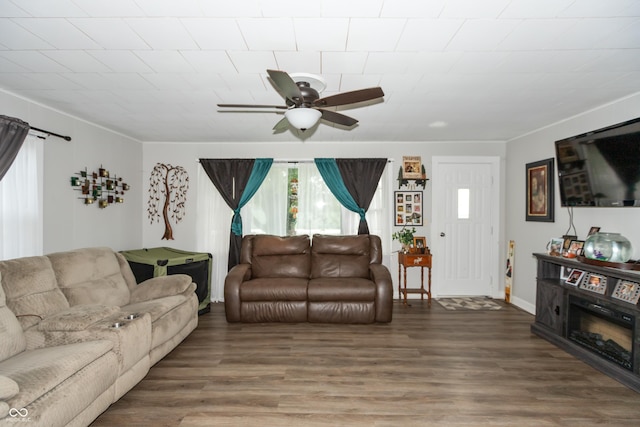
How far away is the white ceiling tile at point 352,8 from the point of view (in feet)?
5.59

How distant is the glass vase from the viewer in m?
2.86

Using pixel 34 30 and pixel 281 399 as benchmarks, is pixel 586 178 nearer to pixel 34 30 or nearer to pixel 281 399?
pixel 281 399

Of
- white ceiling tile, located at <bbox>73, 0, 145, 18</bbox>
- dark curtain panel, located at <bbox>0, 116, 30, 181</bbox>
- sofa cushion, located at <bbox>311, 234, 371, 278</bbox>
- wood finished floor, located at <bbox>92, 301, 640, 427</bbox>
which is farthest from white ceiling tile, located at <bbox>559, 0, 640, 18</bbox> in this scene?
dark curtain panel, located at <bbox>0, 116, 30, 181</bbox>

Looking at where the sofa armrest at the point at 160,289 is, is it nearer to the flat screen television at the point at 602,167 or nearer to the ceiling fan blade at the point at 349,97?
the ceiling fan blade at the point at 349,97

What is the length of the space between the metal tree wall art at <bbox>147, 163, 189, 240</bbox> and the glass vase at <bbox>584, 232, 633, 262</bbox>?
16.9ft

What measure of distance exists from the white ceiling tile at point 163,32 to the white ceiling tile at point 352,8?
878 millimetres

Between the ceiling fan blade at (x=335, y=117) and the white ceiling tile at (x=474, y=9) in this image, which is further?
the ceiling fan blade at (x=335, y=117)

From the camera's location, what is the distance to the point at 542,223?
13.8 ft

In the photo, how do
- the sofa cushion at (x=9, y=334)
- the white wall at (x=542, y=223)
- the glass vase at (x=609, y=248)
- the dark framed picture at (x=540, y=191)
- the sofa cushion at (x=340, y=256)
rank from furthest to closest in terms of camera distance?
the sofa cushion at (x=340, y=256)
the dark framed picture at (x=540, y=191)
the white wall at (x=542, y=223)
the glass vase at (x=609, y=248)
the sofa cushion at (x=9, y=334)

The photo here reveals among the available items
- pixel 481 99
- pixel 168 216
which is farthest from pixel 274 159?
pixel 481 99

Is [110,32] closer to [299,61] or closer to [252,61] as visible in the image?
[252,61]

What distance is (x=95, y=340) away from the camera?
2.18 metres

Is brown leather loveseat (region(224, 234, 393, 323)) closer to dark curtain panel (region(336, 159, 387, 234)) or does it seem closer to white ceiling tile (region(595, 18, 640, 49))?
dark curtain panel (region(336, 159, 387, 234))

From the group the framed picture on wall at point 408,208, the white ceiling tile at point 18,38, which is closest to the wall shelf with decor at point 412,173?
the framed picture on wall at point 408,208
